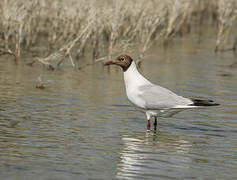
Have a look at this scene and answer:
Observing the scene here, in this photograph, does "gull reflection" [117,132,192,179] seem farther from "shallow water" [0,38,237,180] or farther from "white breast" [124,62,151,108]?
"white breast" [124,62,151,108]

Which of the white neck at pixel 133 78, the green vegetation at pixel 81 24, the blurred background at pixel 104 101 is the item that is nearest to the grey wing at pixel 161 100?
the white neck at pixel 133 78

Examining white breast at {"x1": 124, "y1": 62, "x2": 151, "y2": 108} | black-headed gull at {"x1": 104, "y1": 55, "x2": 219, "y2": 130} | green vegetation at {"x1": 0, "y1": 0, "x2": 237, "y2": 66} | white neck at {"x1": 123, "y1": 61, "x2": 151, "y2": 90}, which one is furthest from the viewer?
green vegetation at {"x1": 0, "y1": 0, "x2": 237, "y2": 66}

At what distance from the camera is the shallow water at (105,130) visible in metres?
7.21

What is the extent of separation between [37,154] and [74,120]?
7.71 feet

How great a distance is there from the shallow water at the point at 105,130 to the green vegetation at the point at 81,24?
3.18 feet

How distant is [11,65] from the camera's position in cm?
1587

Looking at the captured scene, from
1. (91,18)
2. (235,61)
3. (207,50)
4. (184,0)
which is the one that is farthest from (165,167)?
(184,0)

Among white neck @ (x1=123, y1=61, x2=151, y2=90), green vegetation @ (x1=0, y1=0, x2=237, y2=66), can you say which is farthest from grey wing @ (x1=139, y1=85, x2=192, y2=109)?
→ green vegetation @ (x1=0, y1=0, x2=237, y2=66)

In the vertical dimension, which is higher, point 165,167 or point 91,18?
point 91,18

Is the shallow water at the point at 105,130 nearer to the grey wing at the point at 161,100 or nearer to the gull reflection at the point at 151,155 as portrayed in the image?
the gull reflection at the point at 151,155

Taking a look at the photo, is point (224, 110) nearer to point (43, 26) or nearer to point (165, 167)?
point (165, 167)

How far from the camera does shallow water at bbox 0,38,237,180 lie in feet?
23.6

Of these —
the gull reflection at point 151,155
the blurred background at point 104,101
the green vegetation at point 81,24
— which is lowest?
the gull reflection at point 151,155

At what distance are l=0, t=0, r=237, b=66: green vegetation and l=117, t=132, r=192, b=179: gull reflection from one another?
6243 mm
